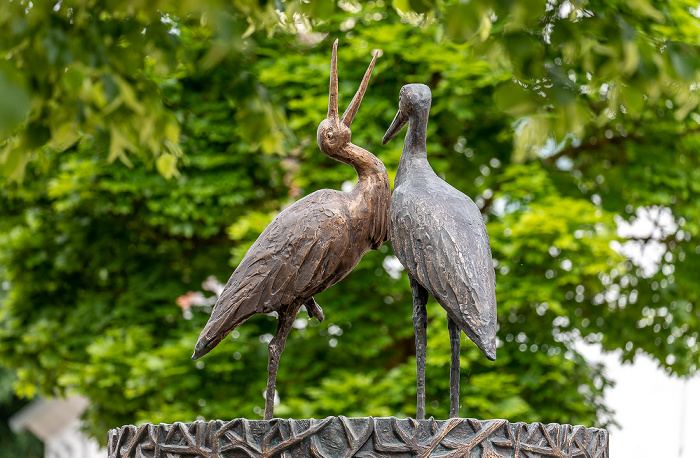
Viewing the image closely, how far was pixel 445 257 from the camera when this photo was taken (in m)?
2.88

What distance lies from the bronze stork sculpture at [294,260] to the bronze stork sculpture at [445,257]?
0.18 meters

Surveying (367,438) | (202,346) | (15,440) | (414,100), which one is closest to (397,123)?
(414,100)

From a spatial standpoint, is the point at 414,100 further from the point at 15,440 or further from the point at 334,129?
the point at 15,440

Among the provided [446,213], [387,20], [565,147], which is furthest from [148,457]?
[565,147]

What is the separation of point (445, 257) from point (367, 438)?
2.09ft

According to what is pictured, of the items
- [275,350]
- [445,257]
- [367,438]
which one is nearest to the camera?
[367,438]

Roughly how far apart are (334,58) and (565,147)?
5643 millimetres

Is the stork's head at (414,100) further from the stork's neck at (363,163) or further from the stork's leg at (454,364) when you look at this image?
the stork's leg at (454,364)

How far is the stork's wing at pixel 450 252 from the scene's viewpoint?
2783 millimetres

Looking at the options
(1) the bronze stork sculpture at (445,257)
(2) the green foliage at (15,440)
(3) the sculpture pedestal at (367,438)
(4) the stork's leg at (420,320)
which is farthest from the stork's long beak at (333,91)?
(2) the green foliage at (15,440)

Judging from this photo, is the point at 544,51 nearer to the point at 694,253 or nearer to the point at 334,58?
the point at 334,58

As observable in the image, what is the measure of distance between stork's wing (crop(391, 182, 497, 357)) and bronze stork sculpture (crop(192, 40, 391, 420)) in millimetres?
186

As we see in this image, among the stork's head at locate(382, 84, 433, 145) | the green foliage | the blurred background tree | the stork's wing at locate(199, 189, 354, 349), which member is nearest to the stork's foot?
the stork's wing at locate(199, 189, 354, 349)

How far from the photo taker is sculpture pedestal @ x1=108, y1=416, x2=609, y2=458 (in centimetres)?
264
